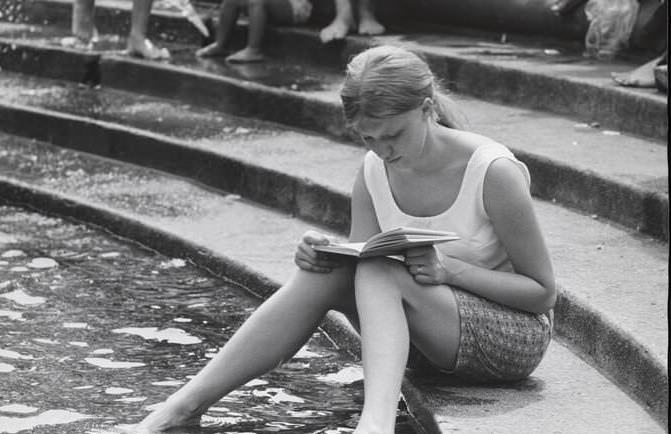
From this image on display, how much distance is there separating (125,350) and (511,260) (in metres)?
1.63

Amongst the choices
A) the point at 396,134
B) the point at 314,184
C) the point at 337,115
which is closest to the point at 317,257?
the point at 396,134

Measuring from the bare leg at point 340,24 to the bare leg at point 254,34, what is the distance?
48 cm

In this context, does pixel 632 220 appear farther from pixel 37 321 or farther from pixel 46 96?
pixel 46 96

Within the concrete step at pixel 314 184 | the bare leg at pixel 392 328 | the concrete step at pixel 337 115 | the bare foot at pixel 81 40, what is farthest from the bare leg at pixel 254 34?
the bare leg at pixel 392 328

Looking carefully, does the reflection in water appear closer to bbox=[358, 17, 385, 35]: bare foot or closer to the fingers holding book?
the fingers holding book

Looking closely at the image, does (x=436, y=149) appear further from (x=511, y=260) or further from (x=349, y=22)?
(x=349, y=22)

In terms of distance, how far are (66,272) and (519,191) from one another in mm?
2715

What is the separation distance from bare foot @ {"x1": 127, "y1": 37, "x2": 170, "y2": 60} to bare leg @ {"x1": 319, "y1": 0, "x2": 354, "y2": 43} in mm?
1127

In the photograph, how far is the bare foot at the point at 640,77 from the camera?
660 centimetres

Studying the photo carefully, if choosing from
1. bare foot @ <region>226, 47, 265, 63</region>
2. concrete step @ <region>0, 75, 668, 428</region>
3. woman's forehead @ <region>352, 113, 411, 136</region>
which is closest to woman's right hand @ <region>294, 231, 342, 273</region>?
woman's forehead @ <region>352, 113, 411, 136</region>

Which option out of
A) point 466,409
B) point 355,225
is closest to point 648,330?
point 466,409

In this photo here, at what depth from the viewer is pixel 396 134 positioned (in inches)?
150

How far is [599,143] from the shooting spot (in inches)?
245

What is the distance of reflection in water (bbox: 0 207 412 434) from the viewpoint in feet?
13.9
